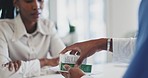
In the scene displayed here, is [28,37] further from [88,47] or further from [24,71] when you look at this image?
[88,47]

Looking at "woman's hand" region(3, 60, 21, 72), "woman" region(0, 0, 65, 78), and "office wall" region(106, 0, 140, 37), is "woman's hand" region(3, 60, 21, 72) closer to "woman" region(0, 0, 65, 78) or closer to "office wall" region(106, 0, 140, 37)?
"woman" region(0, 0, 65, 78)

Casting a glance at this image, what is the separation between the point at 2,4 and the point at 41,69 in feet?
2.19

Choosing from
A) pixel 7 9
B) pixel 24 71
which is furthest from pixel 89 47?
pixel 7 9

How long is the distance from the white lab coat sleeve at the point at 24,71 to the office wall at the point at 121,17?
2101 millimetres

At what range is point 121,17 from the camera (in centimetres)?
358

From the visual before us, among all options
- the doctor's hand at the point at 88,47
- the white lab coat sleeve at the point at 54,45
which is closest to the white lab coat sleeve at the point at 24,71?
the doctor's hand at the point at 88,47

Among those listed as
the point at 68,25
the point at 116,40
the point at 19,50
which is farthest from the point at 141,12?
the point at 68,25

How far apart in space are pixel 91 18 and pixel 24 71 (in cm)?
199

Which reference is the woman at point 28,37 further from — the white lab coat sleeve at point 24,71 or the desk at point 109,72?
the desk at point 109,72

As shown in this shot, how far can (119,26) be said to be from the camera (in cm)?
359

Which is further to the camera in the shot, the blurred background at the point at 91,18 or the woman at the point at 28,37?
the blurred background at the point at 91,18

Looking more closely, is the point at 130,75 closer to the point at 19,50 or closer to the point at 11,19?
the point at 19,50

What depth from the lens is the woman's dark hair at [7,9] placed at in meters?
2.03

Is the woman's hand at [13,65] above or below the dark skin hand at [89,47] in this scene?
below
